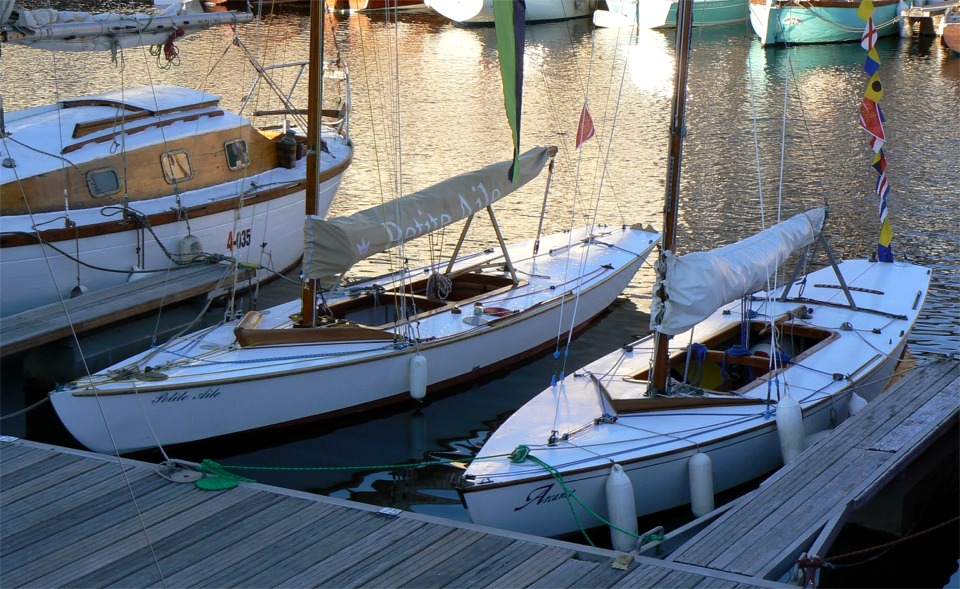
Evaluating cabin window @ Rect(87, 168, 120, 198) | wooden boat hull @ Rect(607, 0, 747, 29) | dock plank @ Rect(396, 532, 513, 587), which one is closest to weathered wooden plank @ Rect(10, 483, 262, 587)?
dock plank @ Rect(396, 532, 513, 587)

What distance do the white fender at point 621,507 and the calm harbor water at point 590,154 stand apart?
160 cm

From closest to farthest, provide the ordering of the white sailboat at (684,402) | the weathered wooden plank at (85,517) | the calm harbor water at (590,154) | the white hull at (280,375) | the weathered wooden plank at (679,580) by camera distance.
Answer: the weathered wooden plank at (679,580), the weathered wooden plank at (85,517), the white sailboat at (684,402), the white hull at (280,375), the calm harbor water at (590,154)

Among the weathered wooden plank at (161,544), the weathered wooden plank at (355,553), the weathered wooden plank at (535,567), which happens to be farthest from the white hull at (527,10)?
the weathered wooden plank at (535,567)

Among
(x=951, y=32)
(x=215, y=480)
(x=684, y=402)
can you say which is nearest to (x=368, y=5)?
(x=951, y=32)

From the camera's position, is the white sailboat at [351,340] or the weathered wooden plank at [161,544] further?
the white sailboat at [351,340]

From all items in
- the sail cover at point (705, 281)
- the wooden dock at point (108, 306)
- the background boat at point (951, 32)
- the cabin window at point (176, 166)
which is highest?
the background boat at point (951, 32)

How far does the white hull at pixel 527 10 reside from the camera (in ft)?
165

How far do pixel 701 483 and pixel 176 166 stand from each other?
11.0 meters

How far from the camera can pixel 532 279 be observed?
56.2 feet

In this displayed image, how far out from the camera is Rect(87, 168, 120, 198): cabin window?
57.4ft

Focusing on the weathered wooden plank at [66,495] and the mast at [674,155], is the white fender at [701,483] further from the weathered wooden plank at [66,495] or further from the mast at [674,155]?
the weathered wooden plank at [66,495]

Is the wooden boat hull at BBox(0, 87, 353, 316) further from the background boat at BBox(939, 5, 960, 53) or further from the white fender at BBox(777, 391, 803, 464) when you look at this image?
the background boat at BBox(939, 5, 960, 53)

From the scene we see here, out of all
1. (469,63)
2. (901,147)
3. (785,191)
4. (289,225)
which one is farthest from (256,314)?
(469,63)

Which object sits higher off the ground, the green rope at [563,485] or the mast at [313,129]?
the mast at [313,129]
